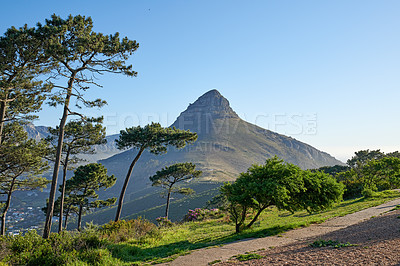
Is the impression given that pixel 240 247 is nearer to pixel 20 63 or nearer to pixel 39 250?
pixel 39 250

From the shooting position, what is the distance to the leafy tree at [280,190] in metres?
11.3

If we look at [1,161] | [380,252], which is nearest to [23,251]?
[380,252]

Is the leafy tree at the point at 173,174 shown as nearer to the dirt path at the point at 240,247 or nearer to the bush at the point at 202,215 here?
the bush at the point at 202,215

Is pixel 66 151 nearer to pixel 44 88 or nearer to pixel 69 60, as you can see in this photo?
pixel 44 88

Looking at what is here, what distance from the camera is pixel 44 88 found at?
46.3ft

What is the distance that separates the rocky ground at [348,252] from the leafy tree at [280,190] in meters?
2.91

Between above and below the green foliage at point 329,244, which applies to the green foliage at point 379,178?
above

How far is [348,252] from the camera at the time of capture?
6.76 metres

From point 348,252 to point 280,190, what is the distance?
4.32 metres

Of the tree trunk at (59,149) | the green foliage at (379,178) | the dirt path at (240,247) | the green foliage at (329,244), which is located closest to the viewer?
the green foliage at (329,244)

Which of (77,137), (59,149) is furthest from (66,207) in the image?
(59,149)

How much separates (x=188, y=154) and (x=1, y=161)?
16818cm

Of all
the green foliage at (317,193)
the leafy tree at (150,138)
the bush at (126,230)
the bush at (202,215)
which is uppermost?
the leafy tree at (150,138)

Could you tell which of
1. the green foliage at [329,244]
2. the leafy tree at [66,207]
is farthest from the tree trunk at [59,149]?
the leafy tree at [66,207]
